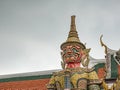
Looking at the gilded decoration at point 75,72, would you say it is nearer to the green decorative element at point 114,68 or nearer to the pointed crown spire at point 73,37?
the pointed crown spire at point 73,37

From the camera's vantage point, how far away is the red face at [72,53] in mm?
29203

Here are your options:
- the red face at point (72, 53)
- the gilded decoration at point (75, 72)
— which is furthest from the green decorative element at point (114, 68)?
the red face at point (72, 53)

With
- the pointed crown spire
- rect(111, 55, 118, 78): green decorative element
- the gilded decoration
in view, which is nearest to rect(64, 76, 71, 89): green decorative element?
the gilded decoration

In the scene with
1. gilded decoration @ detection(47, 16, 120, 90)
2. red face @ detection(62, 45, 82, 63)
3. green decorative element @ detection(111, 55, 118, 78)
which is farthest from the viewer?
green decorative element @ detection(111, 55, 118, 78)

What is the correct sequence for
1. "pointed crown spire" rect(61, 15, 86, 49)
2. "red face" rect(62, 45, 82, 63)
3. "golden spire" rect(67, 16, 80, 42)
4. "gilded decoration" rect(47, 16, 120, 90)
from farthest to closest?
"golden spire" rect(67, 16, 80, 42) < "pointed crown spire" rect(61, 15, 86, 49) < "red face" rect(62, 45, 82, 63) < "gilded decoration" rect(47, 16, 120, 90)

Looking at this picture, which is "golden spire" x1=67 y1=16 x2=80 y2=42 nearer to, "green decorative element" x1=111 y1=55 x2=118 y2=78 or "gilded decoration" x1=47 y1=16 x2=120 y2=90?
"gilded decoration" x1=47 y1=16 x2=120 y2=90

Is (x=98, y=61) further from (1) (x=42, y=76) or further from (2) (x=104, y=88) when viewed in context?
(2) (x=104, y=88)

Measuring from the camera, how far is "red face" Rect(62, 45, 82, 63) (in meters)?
29.2

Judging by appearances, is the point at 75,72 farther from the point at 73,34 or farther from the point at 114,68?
the point at 114,68

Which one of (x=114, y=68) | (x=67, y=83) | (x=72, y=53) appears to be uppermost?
(x=72, y=53)

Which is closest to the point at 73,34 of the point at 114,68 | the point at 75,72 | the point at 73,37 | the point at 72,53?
the point at 73,37

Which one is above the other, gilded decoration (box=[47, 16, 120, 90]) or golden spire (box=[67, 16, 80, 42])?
golden spire (box=[67, 16, 80, 42])

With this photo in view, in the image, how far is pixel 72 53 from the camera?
29.3 m

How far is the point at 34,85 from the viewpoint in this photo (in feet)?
131
